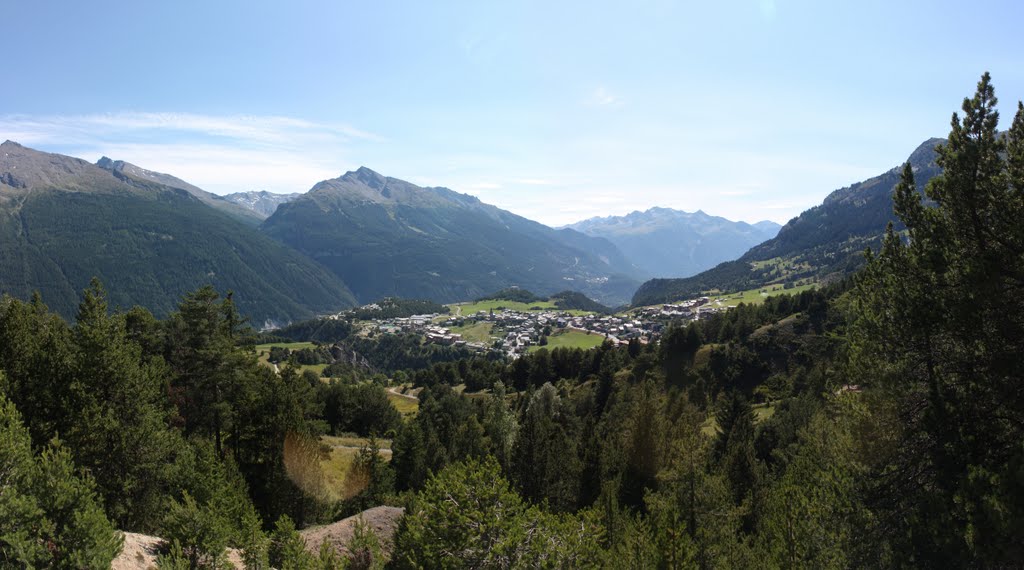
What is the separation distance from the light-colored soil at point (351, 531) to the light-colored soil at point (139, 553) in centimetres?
647

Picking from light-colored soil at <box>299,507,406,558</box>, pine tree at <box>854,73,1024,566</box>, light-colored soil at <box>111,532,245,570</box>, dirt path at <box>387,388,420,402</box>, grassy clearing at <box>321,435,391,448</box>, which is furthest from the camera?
dirt path at <box>387,388,420,402</box>

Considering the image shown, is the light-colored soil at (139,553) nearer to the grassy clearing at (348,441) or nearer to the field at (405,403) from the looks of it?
the grassy clearing at (348,441)

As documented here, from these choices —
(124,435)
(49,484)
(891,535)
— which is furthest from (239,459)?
(891,535)

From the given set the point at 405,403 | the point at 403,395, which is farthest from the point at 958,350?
the point at 403,395

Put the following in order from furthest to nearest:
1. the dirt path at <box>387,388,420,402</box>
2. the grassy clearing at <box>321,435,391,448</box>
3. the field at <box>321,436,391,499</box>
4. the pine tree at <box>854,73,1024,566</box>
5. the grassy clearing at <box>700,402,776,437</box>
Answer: the dirt path at <box>387,388,420,402</box> < the grassy clearing at <box>700,402,776,437</box> < the grassy clearing at <box>321,435,391,448</box> < the field at <box>321,436,391,499</box> < the pine tree at <box>854,73,1024,566</box>

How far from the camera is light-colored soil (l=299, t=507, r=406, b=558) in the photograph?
88.5 ft

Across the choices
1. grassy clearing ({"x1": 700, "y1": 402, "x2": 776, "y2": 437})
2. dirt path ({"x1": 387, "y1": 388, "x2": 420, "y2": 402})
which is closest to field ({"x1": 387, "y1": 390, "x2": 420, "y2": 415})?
dirt path ({"x1": 387, "y1": 388, "x2": 420, "y2": 402})

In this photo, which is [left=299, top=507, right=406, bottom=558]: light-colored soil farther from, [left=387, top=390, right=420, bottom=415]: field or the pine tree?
[left=387, top=390, right=420, bottom=415]: field

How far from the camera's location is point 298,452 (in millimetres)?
33594

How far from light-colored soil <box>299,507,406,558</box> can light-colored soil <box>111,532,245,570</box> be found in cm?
647

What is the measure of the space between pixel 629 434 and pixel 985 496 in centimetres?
4099

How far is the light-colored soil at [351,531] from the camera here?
1062 inches

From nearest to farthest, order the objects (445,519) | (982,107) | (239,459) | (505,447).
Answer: (982,107) < (445,519) < (239,459) < (505,447)

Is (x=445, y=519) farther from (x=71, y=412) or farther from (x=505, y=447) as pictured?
(x=505, y=447)
